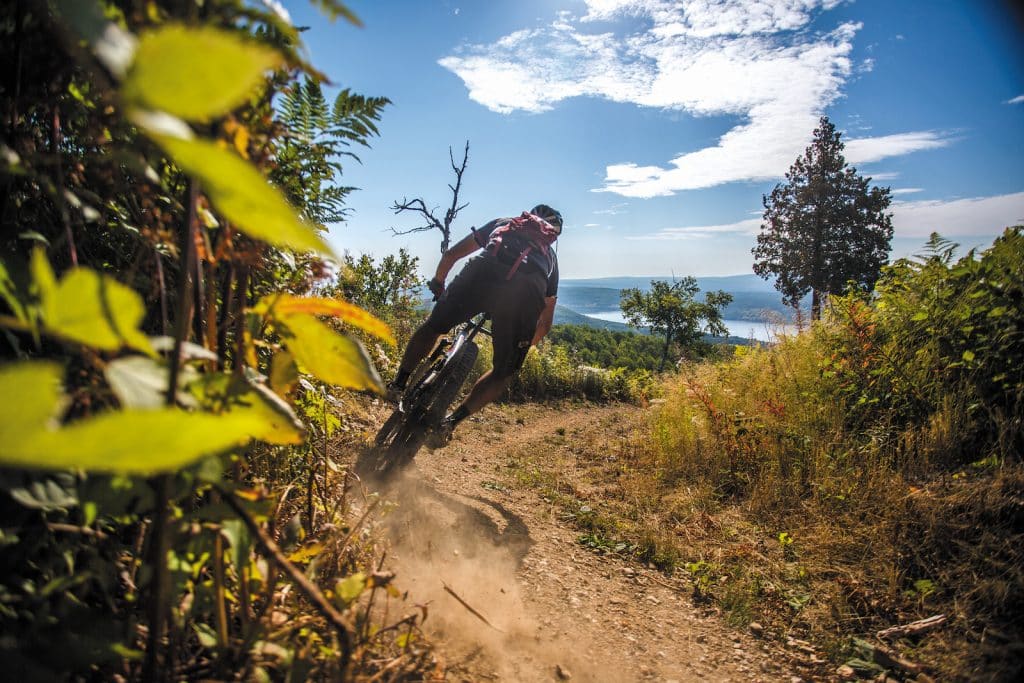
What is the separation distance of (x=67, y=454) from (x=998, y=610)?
3.28 meters

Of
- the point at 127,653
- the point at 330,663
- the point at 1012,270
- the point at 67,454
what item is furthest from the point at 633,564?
the point at 1012,270

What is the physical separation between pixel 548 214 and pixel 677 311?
34.8 metres

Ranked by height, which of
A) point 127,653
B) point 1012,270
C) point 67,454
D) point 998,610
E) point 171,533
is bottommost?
point 998,610

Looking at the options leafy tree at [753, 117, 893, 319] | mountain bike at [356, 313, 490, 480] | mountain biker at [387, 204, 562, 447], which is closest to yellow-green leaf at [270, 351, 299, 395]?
mountain bike at [356, 313, 490, 480]

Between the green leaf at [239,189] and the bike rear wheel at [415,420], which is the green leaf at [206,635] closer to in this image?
the green leaf at [239,189]

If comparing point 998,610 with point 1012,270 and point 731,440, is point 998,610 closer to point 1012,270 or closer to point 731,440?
point 731,440

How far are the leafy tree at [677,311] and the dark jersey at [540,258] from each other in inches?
1319

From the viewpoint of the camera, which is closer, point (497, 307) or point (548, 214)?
point (497, 307)

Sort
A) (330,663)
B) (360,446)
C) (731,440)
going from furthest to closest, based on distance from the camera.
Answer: (731,440) < (360,446) < (330,663)

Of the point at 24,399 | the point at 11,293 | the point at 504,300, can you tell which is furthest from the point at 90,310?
the point at 504,300

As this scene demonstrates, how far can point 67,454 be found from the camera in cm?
24

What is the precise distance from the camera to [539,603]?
7.47 ft

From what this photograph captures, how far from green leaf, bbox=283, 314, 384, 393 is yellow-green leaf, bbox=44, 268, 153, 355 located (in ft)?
0.84

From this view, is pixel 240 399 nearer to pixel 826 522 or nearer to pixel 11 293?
pixel 11 293
